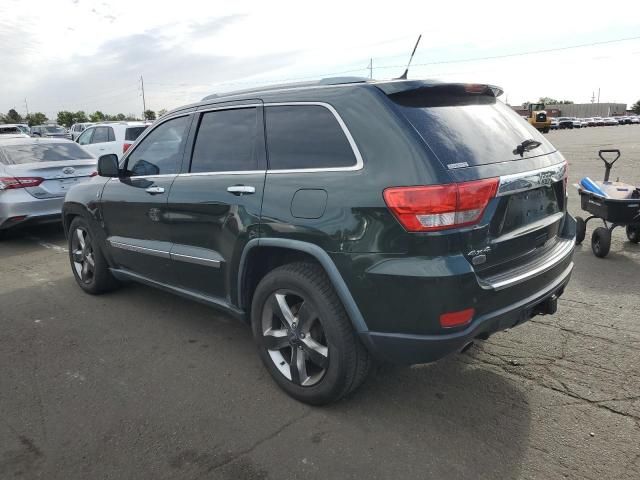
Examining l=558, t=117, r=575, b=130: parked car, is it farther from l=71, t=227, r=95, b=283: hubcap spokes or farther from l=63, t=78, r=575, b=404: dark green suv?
l=63, t=78, r=575, b=404: dark green suv

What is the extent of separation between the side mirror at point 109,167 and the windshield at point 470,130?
109 inches

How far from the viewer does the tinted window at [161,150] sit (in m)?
4.10

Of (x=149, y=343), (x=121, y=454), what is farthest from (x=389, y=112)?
(x=149, y=343)

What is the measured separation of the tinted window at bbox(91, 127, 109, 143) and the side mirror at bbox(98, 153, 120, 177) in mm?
10865

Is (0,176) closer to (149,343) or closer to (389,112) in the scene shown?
(149,343)

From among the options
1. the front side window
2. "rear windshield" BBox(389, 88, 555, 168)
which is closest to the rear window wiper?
"rear windshield" BBox(389, 88, 555, 168)

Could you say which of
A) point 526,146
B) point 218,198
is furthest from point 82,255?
point 526,146

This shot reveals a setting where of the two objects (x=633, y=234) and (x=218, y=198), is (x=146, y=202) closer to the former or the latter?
(x=218, y=198)

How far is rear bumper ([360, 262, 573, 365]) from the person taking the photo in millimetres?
2637

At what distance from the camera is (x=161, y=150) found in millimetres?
4305

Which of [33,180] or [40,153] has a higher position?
[40,153]

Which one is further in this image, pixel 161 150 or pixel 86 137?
pixel 86 137

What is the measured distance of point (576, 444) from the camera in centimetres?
270

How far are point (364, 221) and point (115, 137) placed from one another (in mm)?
13050
